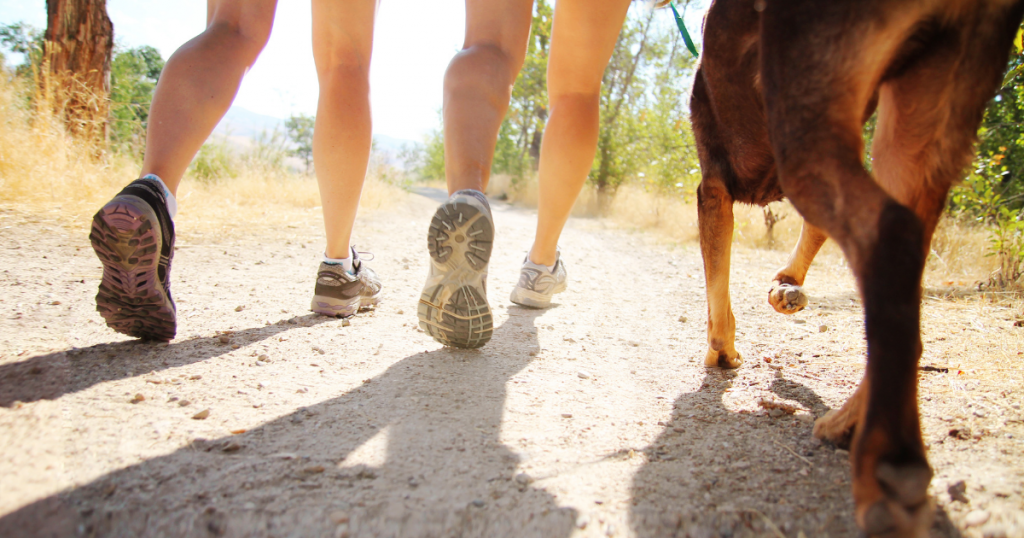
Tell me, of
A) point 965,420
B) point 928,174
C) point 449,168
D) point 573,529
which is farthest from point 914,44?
point 449,168

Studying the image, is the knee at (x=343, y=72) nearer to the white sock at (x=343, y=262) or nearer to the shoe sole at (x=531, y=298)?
the white sock at (x=343, y=262)

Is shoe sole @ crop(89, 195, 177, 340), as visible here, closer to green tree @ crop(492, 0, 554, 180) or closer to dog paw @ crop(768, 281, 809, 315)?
dog paw @ crop(768, 281, 809, 315)

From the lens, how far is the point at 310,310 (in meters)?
2.53

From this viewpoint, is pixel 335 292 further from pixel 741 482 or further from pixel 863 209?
pixel 863 209

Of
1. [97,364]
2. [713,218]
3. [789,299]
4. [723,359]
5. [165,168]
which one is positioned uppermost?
[713,218]

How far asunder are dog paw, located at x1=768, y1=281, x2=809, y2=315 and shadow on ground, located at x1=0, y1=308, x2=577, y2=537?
1.17 metres

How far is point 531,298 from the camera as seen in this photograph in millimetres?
2889

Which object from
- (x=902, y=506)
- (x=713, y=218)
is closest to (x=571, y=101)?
(x=713, y=218)

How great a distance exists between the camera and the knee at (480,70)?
1.92m

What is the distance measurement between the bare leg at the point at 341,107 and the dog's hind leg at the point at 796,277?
5.79ft

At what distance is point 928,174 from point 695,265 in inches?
136

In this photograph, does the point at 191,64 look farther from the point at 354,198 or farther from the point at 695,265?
the point at 695,265

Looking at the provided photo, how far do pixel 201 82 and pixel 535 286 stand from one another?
1717 mm

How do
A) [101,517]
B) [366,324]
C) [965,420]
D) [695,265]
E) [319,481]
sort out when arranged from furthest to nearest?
[695,265]
[366,324]
[965,420]
[319,481]
[101,517]
